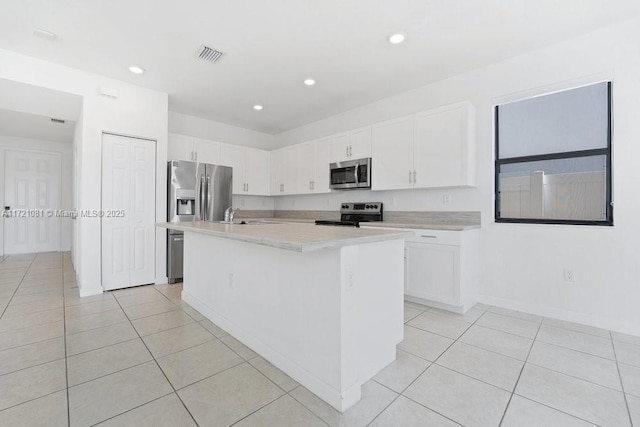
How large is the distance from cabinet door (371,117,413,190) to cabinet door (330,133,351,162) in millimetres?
507

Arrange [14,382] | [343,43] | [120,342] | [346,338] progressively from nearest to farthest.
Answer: [346,338] → [14,382] → [120,342] → [343,43]

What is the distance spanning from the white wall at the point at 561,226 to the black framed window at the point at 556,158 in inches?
4.1

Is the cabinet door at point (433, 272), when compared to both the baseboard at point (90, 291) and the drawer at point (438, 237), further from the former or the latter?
the baseboard at point (90, 291)

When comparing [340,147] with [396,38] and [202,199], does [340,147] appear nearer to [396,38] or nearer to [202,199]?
[396,38]

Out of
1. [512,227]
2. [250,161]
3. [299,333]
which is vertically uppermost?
Answer: [250,161]

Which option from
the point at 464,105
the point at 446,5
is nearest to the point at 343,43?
the point at 446,5

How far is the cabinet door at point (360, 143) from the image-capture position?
4.02 meters

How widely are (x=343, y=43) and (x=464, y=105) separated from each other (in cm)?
146

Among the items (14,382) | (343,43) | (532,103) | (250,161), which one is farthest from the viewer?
(250,161)

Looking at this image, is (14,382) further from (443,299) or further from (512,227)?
(512,227)

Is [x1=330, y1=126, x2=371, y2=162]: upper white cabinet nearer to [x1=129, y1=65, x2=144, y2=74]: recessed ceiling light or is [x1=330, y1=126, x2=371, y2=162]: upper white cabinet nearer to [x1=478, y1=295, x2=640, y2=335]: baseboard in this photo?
[x1=478, y1=295, x2=640, y2=335]: baseboard

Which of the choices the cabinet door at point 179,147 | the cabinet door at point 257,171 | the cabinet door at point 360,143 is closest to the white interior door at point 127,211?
the cabinet door at point 179,147

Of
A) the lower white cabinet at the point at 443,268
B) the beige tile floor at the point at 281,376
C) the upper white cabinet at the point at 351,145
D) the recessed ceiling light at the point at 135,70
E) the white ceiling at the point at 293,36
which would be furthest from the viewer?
the upper white cabinet at the point at 351,145

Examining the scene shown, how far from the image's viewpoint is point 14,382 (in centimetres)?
170
